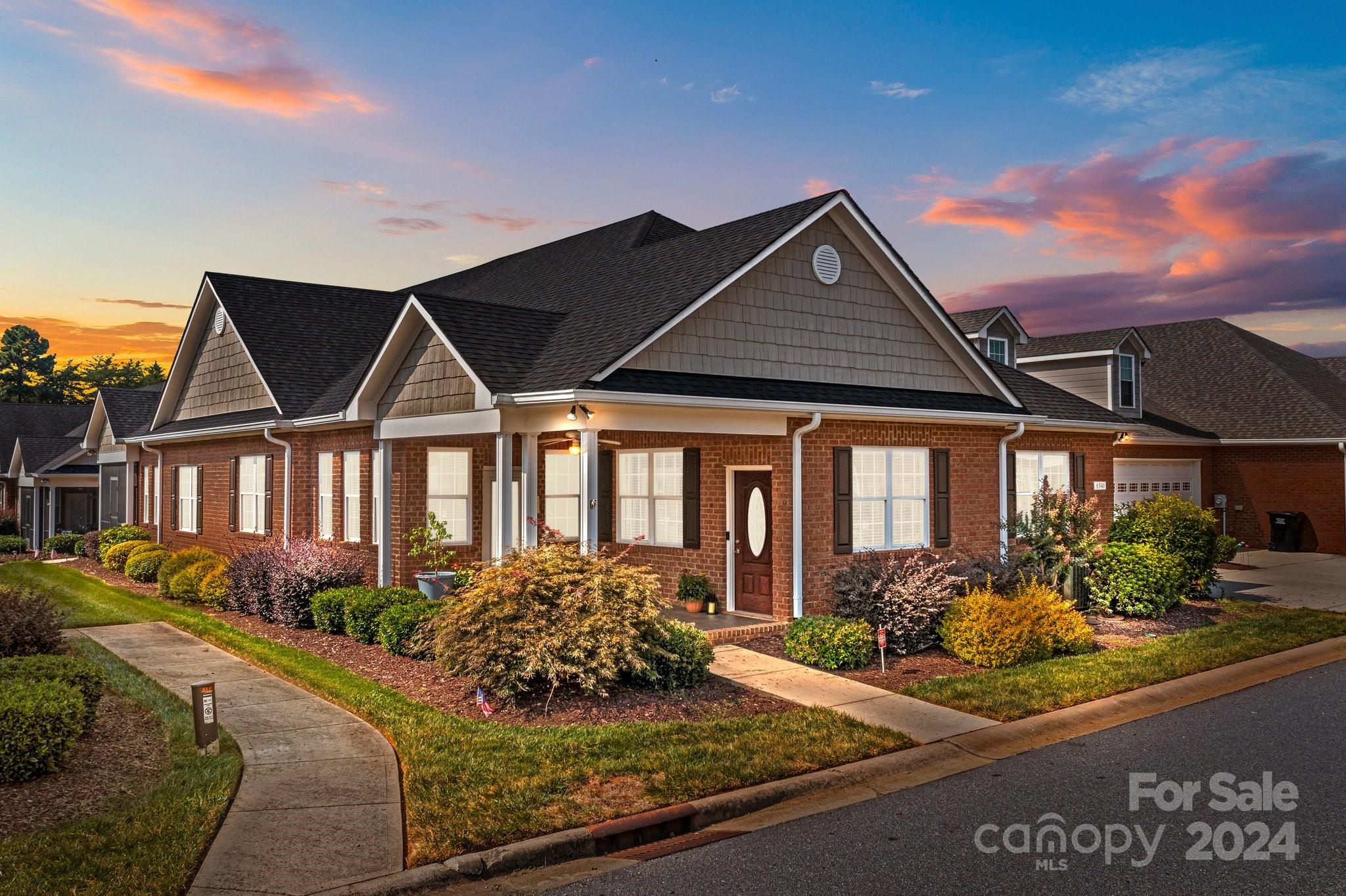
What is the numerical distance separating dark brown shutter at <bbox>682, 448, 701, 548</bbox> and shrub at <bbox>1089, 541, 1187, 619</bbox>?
265 inches

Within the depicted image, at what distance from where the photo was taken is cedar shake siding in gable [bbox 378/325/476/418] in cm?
1396

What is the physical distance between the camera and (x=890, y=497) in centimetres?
1570

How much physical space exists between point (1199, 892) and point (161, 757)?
316 inches

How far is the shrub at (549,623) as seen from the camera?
9.73 meters

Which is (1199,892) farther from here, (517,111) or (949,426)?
(517,111)

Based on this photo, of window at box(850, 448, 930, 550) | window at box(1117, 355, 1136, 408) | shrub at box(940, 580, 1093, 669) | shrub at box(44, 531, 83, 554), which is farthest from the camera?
shrub at box(44, 531, 83, 554)

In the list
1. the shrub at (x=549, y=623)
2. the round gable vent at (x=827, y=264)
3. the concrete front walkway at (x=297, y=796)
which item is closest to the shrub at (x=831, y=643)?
the shrub at (x=549, y=623)

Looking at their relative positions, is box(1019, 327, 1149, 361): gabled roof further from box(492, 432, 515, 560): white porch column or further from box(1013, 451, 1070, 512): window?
box(492, 432, 515, 560): white porch column

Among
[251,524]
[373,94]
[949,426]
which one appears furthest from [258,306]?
[949,426]

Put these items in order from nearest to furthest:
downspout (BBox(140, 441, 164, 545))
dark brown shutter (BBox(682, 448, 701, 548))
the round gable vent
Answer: the round gable vent → dark brown shutter (BBox(682, 448, 701, 548)) → downspout (BBox(140, 441, 164, 545))

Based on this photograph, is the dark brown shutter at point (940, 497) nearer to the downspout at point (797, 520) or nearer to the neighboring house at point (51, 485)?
the downspout at point (797, 520)

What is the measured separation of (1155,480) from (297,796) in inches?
1081

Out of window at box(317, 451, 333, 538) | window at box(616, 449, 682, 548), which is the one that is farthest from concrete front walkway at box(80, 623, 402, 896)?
window at box(317, 451, 333, 538)

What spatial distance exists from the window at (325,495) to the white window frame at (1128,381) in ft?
70.6
